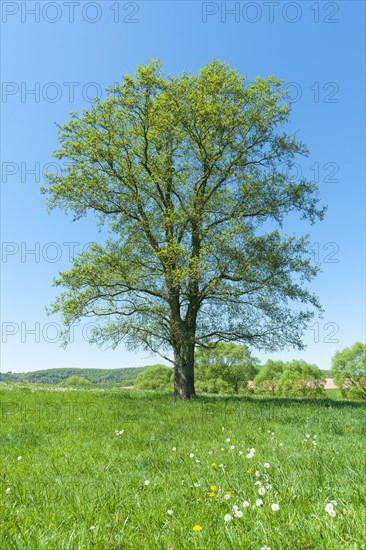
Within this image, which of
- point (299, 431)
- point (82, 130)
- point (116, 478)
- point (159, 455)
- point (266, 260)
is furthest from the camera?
point (82, 130)

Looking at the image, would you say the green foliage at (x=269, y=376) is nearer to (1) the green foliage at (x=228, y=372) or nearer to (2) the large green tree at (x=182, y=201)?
(1) the green foliage at (x=228, y=372)

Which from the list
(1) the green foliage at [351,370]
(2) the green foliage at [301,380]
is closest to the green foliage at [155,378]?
(2) the green foliage at [301,380]

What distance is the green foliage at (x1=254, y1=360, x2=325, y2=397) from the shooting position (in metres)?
79.6

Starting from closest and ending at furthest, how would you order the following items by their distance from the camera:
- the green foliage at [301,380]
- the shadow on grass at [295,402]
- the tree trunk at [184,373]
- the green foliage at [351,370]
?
the shadow on grass at [295,402], the tree trunk at [184,373], the green foliage at [351,370], the green foliage at [301,380]

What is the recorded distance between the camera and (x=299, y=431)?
26.1 feet

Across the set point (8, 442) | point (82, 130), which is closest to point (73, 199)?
point (82, 130)

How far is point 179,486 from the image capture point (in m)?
4.60

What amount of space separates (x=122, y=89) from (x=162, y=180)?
480cm

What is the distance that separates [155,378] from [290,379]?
137ft

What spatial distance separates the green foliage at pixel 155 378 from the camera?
104938mm

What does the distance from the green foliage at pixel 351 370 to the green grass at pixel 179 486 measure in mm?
65983

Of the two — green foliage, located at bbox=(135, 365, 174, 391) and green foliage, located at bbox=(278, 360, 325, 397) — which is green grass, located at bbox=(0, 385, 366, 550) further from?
green foliage, located at bbox=(135, 365, 174, 391)

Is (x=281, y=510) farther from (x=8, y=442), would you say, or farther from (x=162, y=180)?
(x=162, y=180)

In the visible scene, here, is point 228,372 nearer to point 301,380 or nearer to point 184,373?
point 301,380
